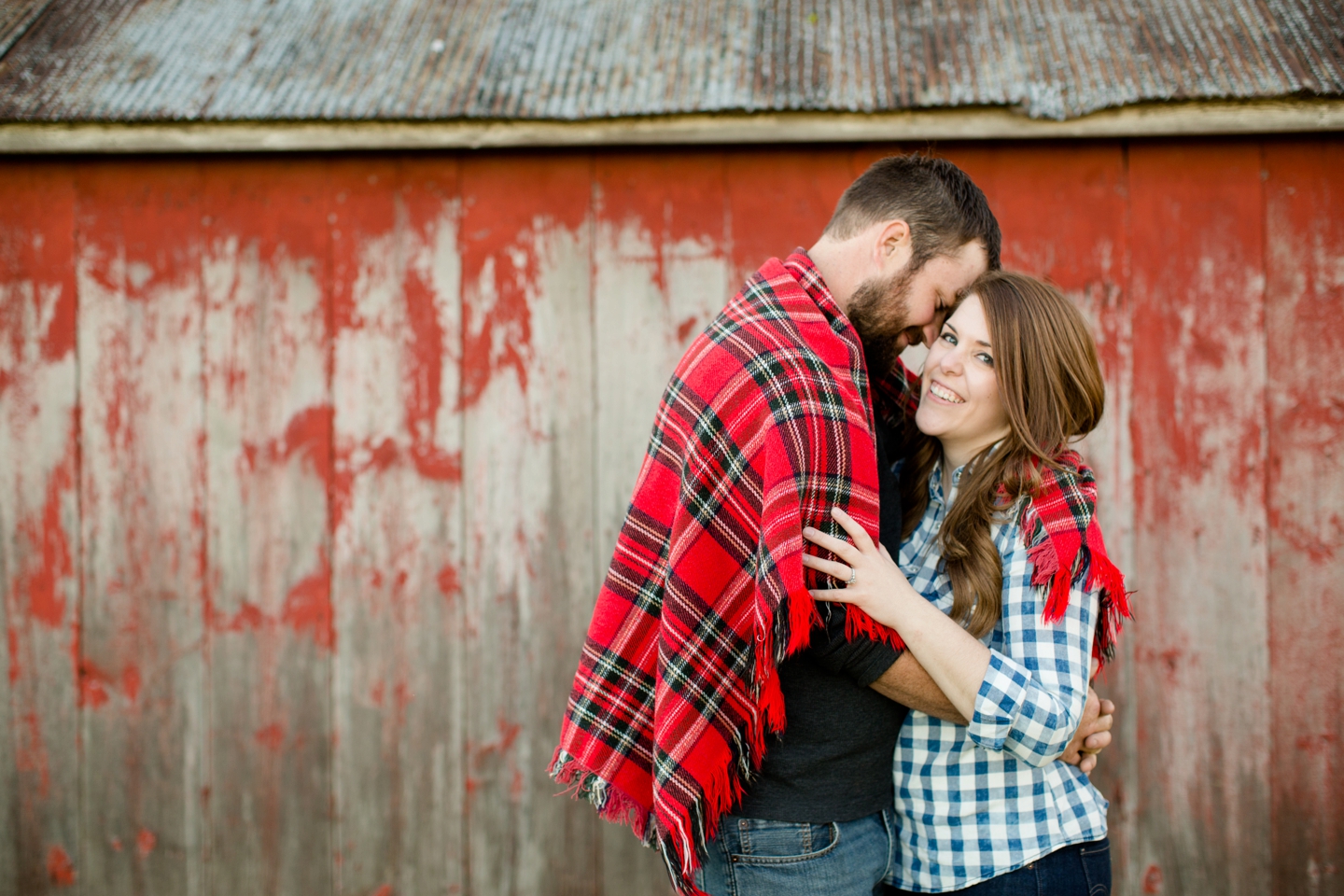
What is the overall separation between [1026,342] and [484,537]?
5.30ft

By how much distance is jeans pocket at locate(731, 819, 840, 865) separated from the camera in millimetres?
1327

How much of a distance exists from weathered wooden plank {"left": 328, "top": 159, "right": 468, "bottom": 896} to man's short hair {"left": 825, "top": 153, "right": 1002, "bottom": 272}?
4.27ft

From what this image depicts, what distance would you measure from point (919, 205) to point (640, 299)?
38.7 inches

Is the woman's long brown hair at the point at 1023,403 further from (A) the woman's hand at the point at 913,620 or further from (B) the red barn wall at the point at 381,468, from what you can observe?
(B) the red barn wall at the point at 381,468

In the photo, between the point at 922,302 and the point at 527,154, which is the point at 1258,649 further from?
the point at 527,154

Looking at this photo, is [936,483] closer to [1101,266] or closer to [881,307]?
[881,307]

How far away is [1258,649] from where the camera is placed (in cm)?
222

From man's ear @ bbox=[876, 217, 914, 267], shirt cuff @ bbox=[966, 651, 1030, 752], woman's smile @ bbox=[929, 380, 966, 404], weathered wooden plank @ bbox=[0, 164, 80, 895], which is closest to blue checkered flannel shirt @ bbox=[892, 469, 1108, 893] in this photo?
shirt cuff @ bbox=[966, 651, 1030, 752]

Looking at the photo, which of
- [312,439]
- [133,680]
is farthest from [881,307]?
[133,680]

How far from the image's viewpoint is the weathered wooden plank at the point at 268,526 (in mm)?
2375

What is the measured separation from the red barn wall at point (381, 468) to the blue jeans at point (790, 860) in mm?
1072

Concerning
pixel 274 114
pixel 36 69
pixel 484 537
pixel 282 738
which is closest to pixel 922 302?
pixel 484 537

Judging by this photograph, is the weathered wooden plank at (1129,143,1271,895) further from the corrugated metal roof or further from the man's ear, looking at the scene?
the man's ear

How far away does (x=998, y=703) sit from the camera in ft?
4.10
